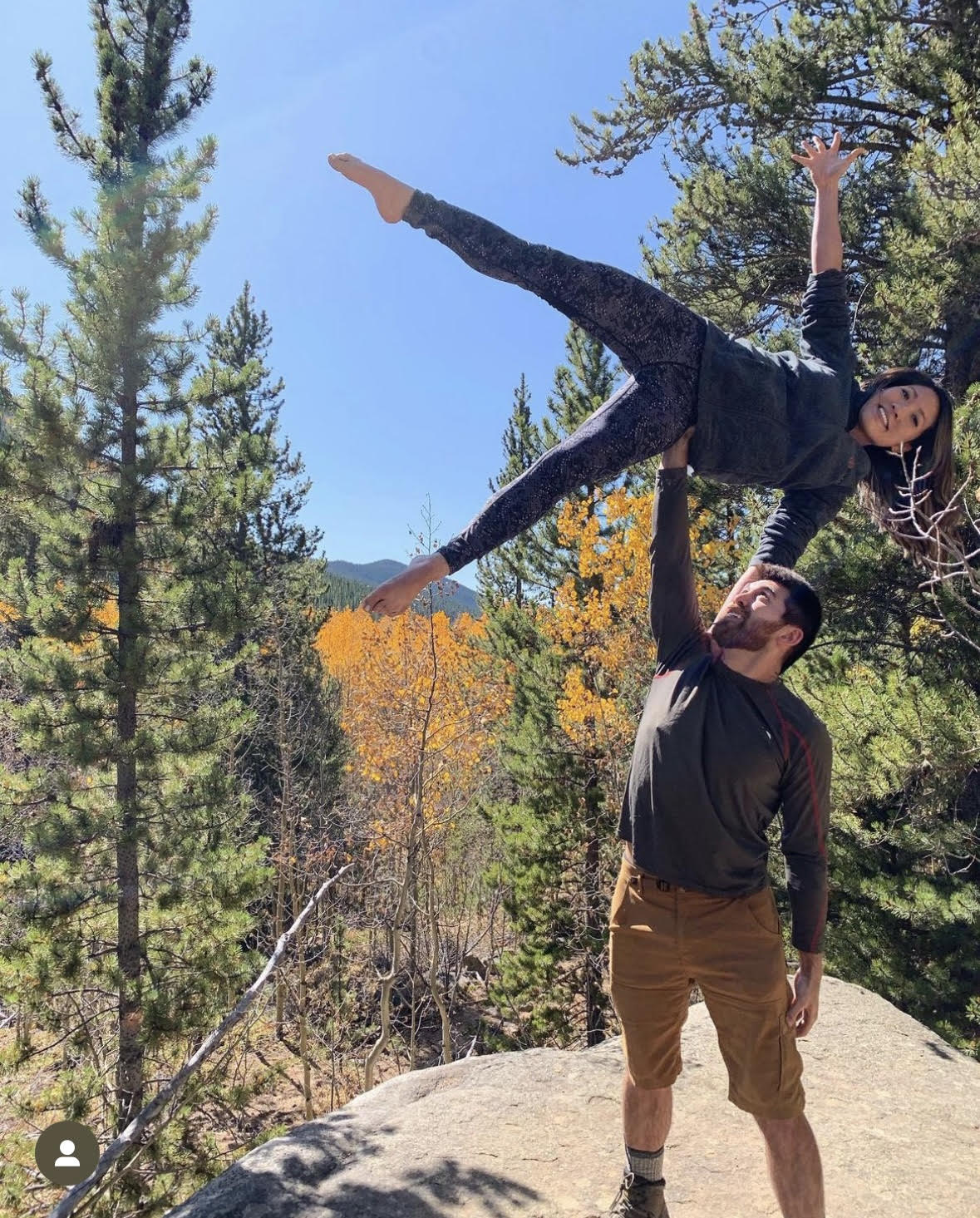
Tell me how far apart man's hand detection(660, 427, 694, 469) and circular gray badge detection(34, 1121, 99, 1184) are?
583cm

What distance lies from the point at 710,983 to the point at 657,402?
1366mm

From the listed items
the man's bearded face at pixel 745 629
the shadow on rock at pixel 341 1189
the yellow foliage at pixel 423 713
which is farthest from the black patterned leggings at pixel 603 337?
the yellow foliage at pixel 423 713

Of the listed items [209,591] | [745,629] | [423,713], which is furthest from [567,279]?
[423,713]

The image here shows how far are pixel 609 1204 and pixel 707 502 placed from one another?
5.48 m

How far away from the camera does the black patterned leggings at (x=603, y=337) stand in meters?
1.71

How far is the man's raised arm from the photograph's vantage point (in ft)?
6.60

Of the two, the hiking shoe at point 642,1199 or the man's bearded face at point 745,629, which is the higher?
the man's bearded face at point 745,629

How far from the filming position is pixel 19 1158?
18.2 feet

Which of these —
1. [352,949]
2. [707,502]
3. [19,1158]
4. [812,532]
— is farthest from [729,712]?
[352,949]

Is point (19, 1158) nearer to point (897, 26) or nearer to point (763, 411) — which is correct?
point (763, 411)

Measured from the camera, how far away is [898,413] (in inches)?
78.9

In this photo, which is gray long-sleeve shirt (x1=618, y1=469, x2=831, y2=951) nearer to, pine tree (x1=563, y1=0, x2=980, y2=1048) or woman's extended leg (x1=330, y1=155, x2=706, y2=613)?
woman's extended leg (x1=330, y1=155, x2=706, y2=613)

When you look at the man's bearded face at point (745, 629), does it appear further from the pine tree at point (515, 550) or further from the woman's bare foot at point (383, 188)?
the pine tree at point (515, 550)

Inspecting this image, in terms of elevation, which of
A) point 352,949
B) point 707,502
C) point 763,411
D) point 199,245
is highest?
point 199,245
